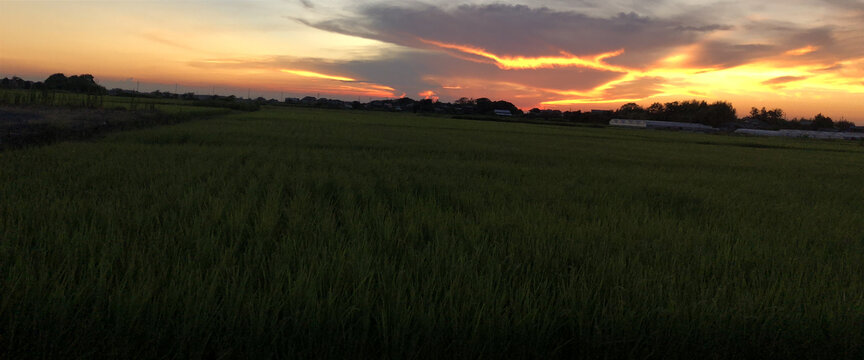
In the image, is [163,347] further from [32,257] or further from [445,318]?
[32,257]

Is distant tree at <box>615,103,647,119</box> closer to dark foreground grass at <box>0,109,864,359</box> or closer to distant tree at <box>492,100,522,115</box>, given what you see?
distant tree at <box>492,100,522,115</box>

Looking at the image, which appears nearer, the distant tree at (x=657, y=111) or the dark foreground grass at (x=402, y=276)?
the dark foreground grass at (x=402, y=276)

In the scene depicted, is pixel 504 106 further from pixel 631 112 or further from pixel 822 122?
pixel 822 122

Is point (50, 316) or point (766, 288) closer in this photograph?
point (50, 316)

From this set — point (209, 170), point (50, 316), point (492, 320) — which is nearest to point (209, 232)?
point (50, 316)

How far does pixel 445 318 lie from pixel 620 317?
642mm

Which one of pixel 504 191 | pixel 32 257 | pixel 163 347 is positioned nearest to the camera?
pixel 163 347

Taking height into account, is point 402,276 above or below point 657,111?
below

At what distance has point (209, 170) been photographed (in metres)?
4.57

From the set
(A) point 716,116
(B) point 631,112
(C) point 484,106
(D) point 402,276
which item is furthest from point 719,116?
(D) point 402,276

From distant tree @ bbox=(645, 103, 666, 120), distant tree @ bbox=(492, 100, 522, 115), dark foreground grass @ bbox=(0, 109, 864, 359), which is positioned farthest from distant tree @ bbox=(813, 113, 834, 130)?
dark foreground grass @ bbox=(0, 109, 864, 359)

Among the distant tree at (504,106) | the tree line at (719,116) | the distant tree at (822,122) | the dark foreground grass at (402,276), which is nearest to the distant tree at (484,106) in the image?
the distant tree at (504,106)

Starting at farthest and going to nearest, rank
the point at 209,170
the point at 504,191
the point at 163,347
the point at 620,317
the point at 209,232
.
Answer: the point at 209,170 < the point at 504,191 < the point at 209,232 < the point at 620,317 < the point at 163,347

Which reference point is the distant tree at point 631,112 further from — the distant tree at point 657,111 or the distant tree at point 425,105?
the distant tree at point 425,105
